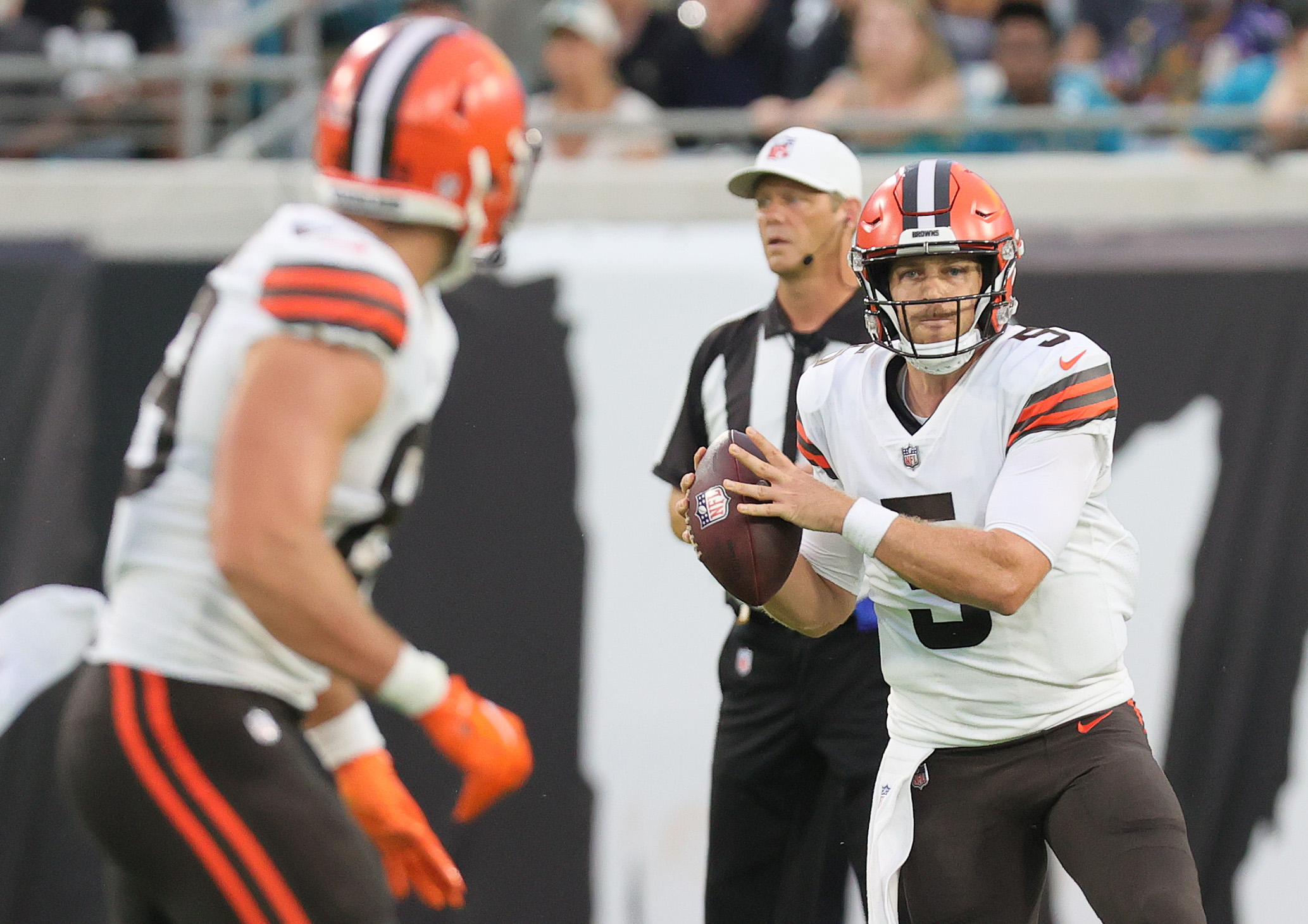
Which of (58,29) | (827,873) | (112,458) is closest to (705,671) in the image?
(827,873)

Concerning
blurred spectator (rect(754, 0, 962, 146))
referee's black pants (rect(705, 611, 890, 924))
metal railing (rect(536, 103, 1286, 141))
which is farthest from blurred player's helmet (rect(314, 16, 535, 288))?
blurred spectator (rect(754, 0, 962, 146))

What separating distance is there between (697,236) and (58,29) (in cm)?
351

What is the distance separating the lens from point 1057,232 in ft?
14.6

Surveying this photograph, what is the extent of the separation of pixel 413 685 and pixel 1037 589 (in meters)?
1.26

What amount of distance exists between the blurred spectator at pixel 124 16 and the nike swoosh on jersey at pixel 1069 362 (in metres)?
5.03

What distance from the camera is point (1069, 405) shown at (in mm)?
2623

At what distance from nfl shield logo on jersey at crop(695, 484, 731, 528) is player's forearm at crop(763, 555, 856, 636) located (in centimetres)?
21

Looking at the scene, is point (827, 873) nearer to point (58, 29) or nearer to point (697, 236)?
point (697, 236)

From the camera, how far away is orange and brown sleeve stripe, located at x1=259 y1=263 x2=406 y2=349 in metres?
1.88

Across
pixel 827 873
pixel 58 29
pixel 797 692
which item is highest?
pixel 58 29

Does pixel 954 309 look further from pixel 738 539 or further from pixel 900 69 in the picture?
pixel 900 69

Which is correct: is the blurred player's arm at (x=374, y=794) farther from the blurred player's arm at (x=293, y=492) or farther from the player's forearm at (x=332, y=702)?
the blurred player's arm at (x=293, y=492)

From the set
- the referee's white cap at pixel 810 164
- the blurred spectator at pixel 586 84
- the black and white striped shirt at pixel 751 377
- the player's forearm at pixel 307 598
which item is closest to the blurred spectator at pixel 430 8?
the blurred spectator at pixel 586 84

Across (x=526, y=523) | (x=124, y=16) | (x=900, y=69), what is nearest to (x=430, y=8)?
(x=124, y=16)
